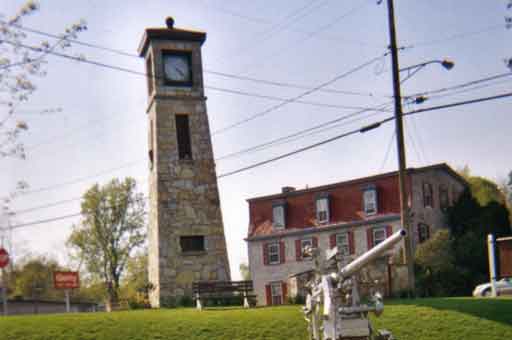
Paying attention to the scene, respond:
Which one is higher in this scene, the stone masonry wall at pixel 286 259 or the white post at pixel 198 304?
the stone masonry wall at pixel 286 259

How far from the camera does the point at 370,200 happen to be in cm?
4838

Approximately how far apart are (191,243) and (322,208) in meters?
24.2

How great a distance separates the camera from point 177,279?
1063 inches

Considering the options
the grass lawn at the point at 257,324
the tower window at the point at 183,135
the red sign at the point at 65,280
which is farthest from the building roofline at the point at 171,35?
the grass lawn at the point at 257,324

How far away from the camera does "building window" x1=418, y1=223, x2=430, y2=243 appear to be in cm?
4634

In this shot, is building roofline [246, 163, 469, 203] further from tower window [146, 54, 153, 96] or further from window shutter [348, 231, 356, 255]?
tower window [146, 54, 153, 96]

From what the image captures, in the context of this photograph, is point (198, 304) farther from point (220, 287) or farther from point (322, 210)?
point (322, 210)

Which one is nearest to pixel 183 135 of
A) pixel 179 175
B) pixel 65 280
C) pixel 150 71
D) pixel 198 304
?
pixel 179 175

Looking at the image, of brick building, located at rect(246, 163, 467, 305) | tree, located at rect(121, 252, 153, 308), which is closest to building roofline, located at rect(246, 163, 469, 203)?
brick building, located at rect(246, 163, 467, 305)

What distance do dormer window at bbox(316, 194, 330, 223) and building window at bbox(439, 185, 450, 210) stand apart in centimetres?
747

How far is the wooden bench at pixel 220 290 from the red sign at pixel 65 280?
21.4 feet

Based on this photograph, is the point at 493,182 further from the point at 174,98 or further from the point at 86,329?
the point at 86,329

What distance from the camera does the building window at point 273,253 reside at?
171ft

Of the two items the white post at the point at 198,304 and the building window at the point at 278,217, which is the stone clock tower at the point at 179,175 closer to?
the white post at the point at 198,304
